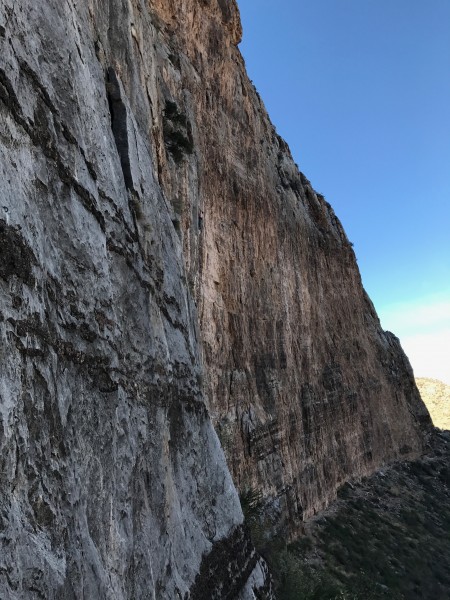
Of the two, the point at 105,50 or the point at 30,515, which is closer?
the point at 30,515

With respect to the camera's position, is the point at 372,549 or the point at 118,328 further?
the point at 372,549

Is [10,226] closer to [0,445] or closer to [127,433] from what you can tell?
[0,445]

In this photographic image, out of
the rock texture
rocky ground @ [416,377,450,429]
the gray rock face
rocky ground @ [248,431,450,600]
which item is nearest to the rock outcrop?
the gray rock face

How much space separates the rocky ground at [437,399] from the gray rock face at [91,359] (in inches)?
Answer: 2760

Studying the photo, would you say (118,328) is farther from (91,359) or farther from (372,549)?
(372,549)

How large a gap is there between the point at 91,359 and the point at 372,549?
21.8m

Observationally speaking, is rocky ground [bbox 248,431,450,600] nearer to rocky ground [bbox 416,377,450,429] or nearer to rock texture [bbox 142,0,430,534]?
rock texture [bbox 142,0,430,534]

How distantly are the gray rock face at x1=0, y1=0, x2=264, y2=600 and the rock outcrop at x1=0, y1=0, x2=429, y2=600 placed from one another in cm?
2

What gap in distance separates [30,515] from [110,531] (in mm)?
1649

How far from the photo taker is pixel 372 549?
22.3 metres

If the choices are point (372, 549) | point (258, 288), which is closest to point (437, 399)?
point (372, 549)

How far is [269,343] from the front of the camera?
2266 cm

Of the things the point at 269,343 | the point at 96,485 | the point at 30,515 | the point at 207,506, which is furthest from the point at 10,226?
the point at 269,343

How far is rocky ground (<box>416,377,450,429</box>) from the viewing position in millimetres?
71875
